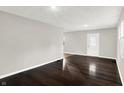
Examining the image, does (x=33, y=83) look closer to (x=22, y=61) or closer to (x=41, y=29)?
(x=22, y=61)

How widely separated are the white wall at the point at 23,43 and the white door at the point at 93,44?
11.3 feet

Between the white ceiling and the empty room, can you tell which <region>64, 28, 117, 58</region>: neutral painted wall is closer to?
the empty room

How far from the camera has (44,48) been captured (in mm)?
4168

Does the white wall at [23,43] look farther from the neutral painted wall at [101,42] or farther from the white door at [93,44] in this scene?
the white door at [93,44]

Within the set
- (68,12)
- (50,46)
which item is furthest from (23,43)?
(68,12)

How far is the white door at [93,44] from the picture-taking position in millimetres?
6367

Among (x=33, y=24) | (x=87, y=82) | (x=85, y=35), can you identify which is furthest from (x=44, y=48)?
(x=85, y=35)

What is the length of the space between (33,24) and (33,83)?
94.4 inches

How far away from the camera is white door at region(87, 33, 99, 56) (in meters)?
6.37

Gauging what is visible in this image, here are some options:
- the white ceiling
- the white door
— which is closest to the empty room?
the white ceiling

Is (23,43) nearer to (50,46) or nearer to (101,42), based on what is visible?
→ (50,46)

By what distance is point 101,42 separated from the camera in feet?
20.0

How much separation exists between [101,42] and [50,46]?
12.9 feet
